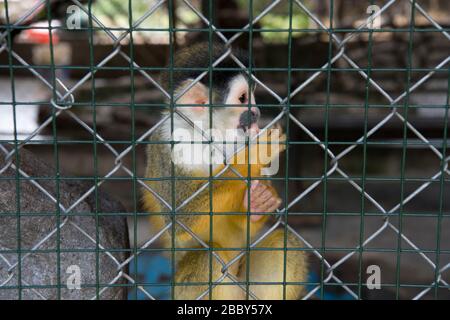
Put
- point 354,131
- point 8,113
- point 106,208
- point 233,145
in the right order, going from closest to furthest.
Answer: point 233,145 → point 106,208 → point 354,131 → point 8,113

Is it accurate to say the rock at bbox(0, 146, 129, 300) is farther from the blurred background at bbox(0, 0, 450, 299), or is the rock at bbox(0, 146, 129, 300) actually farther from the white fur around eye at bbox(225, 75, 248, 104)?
the blurred background at bbox(0, 0, 450, 299)

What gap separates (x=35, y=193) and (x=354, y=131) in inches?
233

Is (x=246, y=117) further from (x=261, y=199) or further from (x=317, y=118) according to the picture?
(x=317, y=118)

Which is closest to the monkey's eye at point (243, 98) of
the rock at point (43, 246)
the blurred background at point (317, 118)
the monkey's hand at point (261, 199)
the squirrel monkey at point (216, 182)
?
the squirrel monkey at point (216, 182)

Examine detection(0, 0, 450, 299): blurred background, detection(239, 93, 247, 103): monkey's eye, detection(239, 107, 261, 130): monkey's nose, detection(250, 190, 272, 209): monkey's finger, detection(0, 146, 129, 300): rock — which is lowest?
detection(0, 146, 129, 300): rock

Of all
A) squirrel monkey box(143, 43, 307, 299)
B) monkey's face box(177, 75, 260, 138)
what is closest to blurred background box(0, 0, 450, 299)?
squirrel monkey box(143, 43, 307, 299)

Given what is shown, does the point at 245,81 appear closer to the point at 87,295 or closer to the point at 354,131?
the point at 87,295

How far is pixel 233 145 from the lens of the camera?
2123 mm

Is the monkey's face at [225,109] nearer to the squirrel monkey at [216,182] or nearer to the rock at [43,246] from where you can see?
the squirrel monkey at [216,182]

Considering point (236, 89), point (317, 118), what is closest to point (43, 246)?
point (236, 89)

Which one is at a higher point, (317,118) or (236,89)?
(317,118)

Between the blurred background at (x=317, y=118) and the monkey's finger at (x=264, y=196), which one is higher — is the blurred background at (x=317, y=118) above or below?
above

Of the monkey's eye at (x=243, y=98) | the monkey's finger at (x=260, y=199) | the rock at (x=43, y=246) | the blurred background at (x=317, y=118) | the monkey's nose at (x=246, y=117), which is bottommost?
the rock at (x=43, y=246)
